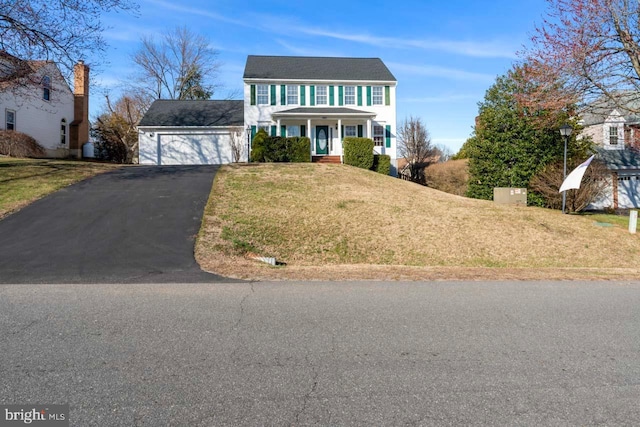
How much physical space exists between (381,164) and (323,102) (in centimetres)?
642

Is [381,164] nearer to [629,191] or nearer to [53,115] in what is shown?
[629,191]

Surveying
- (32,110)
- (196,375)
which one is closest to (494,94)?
(196,375)

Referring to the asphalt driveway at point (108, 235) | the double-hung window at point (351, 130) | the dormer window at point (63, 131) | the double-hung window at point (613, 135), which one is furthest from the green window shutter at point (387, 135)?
the dormer window at point (63, 131)

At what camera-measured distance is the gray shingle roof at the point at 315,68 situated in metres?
30.0

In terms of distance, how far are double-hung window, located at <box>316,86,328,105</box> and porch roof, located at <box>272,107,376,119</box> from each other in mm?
1320

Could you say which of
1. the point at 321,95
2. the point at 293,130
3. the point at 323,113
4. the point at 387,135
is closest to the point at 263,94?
the point at 293,130

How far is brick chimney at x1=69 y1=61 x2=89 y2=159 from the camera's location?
33125 millimetres

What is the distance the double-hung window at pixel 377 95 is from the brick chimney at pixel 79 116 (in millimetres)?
21420

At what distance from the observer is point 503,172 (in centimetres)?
2205

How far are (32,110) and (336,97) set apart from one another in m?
20.6

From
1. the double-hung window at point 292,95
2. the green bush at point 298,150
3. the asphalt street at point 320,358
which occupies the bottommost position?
the asphalt street at point 320,358

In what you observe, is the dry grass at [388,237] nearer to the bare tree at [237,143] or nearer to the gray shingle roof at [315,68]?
the bare tree at [237,143]

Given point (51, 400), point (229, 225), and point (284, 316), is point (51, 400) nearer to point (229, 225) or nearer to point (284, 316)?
point (284, 316)

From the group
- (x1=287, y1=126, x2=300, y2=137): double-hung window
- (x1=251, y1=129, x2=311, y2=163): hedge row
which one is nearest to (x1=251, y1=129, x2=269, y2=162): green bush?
(x1=251, y1=129, x2=311, y2=163): hedge row
